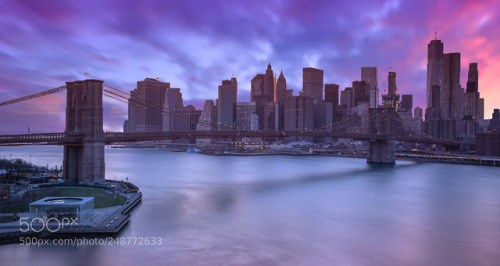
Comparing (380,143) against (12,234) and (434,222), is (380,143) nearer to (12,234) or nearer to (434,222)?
(434,222)

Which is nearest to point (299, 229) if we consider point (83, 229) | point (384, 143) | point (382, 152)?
point (83, 229)

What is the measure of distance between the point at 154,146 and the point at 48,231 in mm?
111467

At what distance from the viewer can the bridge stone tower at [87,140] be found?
21672 mm

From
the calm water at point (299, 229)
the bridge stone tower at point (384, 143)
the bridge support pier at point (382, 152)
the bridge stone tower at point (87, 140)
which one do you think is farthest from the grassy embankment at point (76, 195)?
the bridge stone tower at point (384, 143)

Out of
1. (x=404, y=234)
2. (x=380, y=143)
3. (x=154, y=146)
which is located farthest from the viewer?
(x=154, y=146)

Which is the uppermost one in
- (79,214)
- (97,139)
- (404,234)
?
(97,139)

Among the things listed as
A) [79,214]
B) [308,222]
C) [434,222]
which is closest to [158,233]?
[79,214]

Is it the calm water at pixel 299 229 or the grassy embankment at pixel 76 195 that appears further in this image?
the grassy embankment at pixel 76 195

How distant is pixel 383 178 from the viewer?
37.2 m

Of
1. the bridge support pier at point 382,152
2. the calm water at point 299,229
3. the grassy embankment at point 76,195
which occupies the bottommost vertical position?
the calm water at point 299,229

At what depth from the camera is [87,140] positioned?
21.7m

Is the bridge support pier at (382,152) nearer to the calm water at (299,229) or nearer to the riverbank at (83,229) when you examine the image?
the calm water at (299,229)

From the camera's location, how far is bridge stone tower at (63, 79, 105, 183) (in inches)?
853

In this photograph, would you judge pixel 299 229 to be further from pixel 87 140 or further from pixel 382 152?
pixel 382 152
